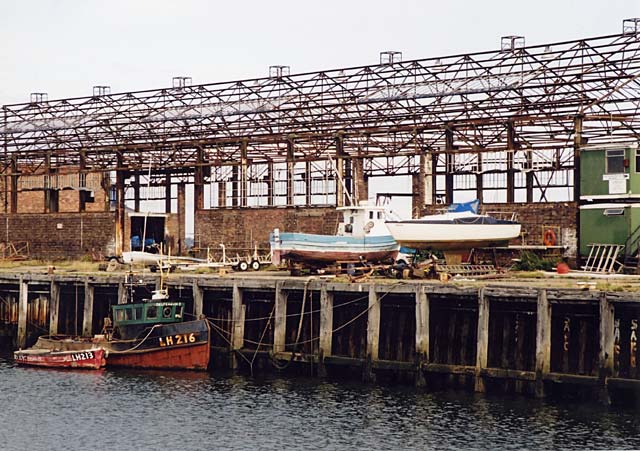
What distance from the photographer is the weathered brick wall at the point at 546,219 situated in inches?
1848

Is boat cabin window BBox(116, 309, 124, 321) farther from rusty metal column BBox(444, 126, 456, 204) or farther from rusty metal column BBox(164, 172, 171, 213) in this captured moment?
rusty metal column BBox(164, 172, 171, 213)

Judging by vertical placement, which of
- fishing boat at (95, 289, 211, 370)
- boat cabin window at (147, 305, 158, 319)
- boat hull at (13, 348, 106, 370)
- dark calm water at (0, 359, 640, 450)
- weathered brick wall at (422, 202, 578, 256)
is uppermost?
weathered brick wall at (422, 202, 578, 256)

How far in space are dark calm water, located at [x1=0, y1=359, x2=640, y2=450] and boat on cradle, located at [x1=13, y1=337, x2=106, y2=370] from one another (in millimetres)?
3239

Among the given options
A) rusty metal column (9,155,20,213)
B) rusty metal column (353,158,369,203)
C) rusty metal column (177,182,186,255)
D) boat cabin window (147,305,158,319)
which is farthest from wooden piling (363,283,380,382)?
rusty metal column (9,155,20,213)

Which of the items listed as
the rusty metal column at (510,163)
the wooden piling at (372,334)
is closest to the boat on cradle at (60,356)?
the wooden piling at (372,334)

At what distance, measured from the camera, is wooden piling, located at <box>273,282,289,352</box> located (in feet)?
133

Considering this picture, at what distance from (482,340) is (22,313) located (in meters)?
23.0

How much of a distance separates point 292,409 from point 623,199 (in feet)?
60.4

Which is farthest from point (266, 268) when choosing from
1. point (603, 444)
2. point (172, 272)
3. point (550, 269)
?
→ point (603, 444)

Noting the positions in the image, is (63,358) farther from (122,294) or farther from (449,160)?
(449,160)

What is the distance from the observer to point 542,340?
34.0 meters

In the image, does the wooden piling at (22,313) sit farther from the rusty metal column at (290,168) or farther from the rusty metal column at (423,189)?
the rusty metal column at (423,189)

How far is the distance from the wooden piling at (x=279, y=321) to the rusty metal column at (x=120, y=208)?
23774mm

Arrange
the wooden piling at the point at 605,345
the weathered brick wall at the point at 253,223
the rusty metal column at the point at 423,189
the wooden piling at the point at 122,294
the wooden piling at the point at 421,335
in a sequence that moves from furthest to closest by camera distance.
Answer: the weathered brick wall at the point at 253,223
the rusty metal column at the point at 423,189
the wooden piling at the point at 122,294
the wooden piling at the point at 421,335
the wooden piling at the point at 605,345
